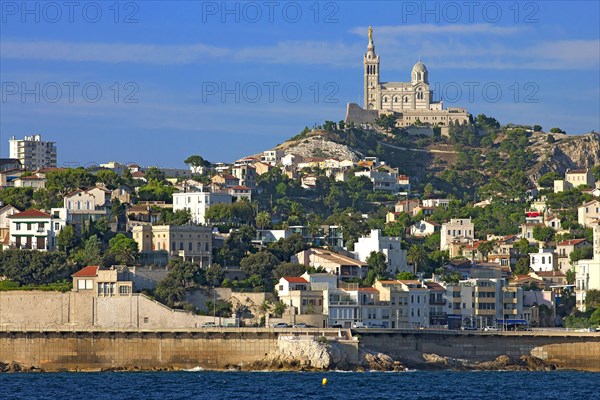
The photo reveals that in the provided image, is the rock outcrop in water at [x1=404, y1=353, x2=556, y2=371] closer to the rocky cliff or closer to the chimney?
the chimney

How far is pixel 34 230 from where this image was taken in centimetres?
11262

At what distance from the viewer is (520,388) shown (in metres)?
82.1

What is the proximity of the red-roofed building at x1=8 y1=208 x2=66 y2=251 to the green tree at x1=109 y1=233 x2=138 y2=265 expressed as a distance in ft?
12.6

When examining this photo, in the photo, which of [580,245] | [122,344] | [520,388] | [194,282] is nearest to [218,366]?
[122,344]

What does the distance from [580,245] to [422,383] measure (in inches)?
1730

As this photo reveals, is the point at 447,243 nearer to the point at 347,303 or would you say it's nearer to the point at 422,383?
the point at 347,303

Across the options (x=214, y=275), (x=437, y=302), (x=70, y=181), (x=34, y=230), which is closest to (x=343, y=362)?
(x=437, y=302)

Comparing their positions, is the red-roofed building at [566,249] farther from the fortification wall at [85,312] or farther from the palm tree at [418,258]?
the fortification wall at [85,312]

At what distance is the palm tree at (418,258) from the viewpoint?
11619cm

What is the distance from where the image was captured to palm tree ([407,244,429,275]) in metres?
116

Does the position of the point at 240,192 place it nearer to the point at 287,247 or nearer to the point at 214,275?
the point at 287,247

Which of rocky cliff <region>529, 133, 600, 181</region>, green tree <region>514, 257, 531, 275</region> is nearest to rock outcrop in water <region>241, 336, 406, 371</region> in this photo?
green tree <region>514, 257, 531, 275</region>

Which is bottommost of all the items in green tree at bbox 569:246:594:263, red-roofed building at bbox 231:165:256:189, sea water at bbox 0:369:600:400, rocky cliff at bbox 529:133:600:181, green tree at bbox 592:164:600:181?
sea water at bbox 0:369:600:400

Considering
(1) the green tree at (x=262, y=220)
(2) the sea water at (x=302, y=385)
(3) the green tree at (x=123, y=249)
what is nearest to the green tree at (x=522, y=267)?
(1) the green tree at (x=262, y=220)
